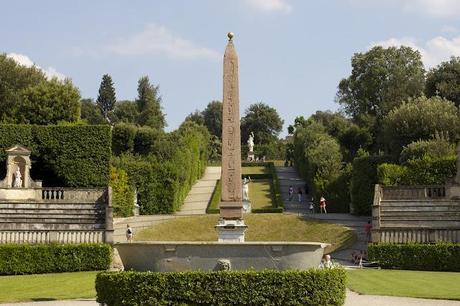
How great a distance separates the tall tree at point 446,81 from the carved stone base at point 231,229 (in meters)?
36.9

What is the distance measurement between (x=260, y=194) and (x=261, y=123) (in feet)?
174

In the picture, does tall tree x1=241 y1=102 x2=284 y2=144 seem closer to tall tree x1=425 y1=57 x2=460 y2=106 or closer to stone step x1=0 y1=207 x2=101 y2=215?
tall tree x1=425 y1=57 x2=460 y2=106

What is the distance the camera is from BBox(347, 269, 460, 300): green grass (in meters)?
17.4

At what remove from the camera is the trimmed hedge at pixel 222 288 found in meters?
12.4

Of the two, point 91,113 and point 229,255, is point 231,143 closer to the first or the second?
point 229,255

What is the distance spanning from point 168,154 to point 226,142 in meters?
31.2

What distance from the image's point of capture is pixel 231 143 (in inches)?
827

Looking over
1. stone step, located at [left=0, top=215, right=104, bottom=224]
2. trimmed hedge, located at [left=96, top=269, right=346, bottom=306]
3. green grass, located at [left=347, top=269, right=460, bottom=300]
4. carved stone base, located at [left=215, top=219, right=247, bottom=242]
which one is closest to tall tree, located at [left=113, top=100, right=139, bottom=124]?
stone step, located at [left=0, top=215, right=104, bottom=224]

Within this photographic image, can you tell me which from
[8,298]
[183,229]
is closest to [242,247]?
[8,298]

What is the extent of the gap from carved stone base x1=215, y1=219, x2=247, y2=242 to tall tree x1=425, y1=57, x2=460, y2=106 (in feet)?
121

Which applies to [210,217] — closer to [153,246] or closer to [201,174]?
[153,246]

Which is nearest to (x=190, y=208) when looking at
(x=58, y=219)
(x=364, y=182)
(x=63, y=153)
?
(x=63, y=153)

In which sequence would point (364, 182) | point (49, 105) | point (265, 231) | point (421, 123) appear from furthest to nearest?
point (49, 105)
point (421, 123)
point (364, 182)
point (265, 231)

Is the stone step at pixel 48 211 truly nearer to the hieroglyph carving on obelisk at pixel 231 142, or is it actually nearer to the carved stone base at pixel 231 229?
the carved stone base at pixel 231 229
